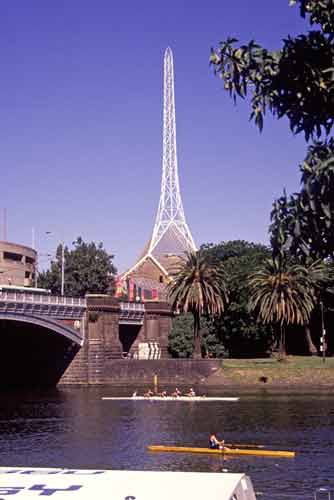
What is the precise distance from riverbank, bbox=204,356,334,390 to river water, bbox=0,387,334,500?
20.4ft

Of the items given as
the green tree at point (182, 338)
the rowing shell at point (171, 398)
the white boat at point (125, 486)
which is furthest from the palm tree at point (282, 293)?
the white boat at point (125, 486)

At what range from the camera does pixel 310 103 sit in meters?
17.2

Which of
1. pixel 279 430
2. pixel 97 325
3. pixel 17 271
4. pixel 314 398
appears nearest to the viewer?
pixel 279 430

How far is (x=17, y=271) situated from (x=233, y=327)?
5497cm

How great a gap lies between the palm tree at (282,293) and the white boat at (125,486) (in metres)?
74.1

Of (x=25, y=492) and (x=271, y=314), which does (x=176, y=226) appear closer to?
(x=271, y=314)

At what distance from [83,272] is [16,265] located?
14114 mm

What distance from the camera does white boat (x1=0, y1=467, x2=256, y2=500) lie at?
1750 centimetres

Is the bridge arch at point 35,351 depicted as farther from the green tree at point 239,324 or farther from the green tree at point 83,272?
the green tree at point 83,272

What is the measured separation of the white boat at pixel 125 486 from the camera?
17.5 metres

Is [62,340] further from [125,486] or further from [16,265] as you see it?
[125,486]

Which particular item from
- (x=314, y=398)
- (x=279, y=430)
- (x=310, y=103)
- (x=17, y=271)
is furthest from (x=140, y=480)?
(x=17, y=271)

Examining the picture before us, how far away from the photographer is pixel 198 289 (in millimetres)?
98250

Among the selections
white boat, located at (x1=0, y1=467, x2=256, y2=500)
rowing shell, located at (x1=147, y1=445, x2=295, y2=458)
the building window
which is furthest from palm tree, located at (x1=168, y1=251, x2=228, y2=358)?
white boat, located at (x1=0, y1=467, x2=256, y2=500)
